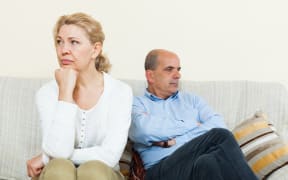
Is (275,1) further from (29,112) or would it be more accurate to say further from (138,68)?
(29,112)

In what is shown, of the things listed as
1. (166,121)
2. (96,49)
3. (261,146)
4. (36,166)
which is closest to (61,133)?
(36,166)

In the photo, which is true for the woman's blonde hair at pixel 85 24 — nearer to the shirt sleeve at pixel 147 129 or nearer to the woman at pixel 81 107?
the woman at pixel 81 107

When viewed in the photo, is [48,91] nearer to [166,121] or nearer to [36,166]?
[36,166]

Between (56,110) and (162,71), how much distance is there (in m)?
0.65

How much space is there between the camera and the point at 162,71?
225 cm

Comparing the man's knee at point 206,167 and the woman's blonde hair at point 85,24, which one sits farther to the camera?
the woman's blonde hair at point 85,24

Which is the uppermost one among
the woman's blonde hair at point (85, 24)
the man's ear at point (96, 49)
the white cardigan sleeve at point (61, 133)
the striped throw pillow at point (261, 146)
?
the woman's blonde hair at point (85, 24)

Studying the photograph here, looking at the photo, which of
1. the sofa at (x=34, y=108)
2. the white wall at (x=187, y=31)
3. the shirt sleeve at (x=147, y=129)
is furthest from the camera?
the white wall at (x=187, y=31)

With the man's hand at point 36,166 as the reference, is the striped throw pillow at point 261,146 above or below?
above

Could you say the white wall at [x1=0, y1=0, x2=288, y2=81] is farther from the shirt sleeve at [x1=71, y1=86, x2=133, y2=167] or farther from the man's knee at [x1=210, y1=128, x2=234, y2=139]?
the man's knee at [x1=210, y1=128, x2=234, y2=139]

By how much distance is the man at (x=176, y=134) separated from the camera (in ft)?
5.53

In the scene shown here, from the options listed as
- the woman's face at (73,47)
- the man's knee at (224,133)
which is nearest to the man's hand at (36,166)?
the woman's face at (73,47)

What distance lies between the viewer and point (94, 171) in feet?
5.31

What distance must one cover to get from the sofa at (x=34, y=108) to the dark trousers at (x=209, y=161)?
Result: 44 cm
